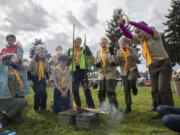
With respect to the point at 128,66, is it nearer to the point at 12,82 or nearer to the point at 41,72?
the point at 41,72

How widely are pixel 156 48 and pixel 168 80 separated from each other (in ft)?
2.67

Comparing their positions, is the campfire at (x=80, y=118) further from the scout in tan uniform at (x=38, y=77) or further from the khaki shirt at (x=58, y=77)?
the scout in tan uniform at (x=38, y=77)

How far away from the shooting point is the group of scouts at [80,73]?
407 centimetres

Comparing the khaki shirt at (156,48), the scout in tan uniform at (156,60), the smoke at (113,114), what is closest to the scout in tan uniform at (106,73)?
the smoke at (113,114)

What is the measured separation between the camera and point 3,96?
4324mm

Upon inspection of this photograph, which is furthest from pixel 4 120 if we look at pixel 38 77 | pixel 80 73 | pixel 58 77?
pixel 80 73

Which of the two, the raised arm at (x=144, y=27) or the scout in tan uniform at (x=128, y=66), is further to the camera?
the scout in tan uniform at (x=128, y=66)

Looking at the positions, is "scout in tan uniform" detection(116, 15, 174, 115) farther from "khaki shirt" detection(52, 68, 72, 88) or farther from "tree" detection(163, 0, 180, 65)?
"tree" detection(163, 0, 180, 65)

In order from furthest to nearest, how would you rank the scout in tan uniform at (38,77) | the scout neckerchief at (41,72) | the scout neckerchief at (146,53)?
the scout neckerchief at (41,72), the scout in tan uniform at (38,77), the scout neckerchief at (146,53)

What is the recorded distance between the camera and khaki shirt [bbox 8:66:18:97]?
458cm

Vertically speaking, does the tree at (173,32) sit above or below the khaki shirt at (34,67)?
above

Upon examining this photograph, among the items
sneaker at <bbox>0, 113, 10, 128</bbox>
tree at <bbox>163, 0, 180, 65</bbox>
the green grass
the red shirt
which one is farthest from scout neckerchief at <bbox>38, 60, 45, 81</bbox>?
tree at <bbox>163, 0, 180, 65</bbox>

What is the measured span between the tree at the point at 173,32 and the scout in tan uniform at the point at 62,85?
2987 cm

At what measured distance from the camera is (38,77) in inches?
229
